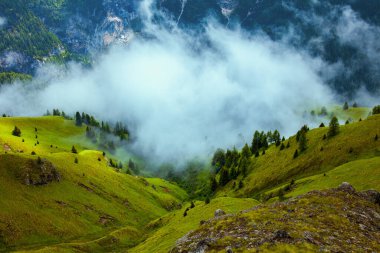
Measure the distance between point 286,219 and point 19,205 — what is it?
9895 centimetres

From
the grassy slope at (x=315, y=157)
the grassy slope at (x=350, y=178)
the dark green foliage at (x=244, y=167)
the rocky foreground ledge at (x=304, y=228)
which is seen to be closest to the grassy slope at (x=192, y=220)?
the grassy slope at (x=350, y=178)

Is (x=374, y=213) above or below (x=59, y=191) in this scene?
below

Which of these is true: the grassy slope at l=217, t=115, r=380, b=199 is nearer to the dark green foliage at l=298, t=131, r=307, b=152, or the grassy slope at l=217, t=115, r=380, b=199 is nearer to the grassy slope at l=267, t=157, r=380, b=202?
the dark green foliage at l=298, t=131, r=307, b=152

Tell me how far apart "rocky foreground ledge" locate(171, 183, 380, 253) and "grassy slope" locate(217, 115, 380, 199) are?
2693 inches

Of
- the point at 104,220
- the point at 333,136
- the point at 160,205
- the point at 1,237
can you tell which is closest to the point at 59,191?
the point at 104,220

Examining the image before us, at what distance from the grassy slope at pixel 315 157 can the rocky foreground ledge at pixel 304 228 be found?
224 feet

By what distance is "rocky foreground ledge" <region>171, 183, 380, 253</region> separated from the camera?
3634 cm

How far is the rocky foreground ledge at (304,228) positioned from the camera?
36.3 meters

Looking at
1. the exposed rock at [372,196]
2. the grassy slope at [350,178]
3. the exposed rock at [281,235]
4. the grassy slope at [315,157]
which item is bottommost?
the exposed rock at [281,235]

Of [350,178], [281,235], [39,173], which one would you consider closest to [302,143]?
[350,178]

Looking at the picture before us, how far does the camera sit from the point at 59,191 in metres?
140

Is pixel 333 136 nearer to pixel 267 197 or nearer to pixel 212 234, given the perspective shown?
pixel 267 197

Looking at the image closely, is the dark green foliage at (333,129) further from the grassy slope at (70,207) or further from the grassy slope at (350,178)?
the grassy slope at (70,207)

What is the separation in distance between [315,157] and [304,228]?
97696mm
